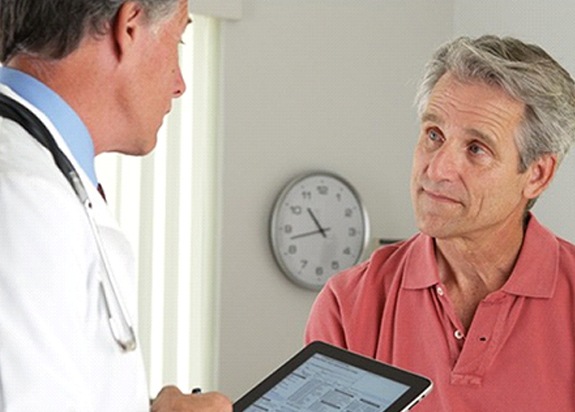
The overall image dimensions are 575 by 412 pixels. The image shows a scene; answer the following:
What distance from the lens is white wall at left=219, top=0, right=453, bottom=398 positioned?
4.34m

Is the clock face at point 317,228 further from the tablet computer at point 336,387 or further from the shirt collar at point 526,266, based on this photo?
the tablet computer at point 336,387

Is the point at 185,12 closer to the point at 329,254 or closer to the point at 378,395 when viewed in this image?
the point at 378,395

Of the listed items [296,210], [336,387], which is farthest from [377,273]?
[296,210]

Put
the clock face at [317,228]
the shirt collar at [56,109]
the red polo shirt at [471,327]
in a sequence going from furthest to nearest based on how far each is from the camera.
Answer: the clock face at [317,228] → the red polo shirt at [471,327] → the shirt collar at [56,109]

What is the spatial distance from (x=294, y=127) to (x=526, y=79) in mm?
2418

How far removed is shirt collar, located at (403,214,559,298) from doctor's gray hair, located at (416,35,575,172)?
0.46ft

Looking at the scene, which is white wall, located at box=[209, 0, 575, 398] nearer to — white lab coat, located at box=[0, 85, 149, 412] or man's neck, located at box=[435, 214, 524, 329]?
man's neck, located at box=[435, 214, 524, 329]

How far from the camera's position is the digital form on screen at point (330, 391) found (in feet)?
5.07

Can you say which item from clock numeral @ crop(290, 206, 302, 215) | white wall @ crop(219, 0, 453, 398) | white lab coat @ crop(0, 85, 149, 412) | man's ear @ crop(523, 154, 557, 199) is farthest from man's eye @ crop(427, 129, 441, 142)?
clock numeral @ crop(290, 206, 302, 215)

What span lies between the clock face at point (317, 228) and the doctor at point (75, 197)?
3109 millimetres

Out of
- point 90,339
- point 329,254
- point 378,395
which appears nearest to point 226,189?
point 329,254

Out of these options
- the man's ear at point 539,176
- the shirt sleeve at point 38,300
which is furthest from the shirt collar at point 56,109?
the man's ear at point 539,176

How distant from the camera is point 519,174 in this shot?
7.20 ft

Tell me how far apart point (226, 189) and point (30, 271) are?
3.27m
